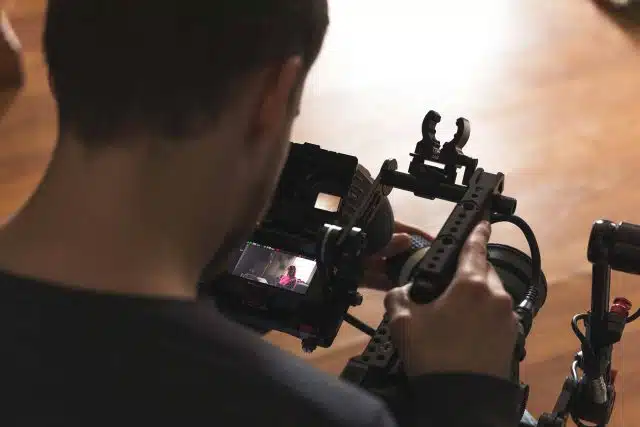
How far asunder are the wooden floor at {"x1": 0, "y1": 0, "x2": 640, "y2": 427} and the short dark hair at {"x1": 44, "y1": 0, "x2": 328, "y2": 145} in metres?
1.04

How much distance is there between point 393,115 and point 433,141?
1.18 metres

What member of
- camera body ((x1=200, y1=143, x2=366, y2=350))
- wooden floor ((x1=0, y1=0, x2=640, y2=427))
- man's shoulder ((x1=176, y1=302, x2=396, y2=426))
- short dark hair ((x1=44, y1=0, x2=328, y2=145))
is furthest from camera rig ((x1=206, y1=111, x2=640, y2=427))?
wooden floor ((x1=0, y1=0, x2=640, y2=427))

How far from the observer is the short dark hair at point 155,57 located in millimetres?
593

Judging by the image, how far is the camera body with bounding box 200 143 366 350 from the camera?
90cm

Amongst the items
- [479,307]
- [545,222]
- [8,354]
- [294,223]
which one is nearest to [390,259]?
[294,223]

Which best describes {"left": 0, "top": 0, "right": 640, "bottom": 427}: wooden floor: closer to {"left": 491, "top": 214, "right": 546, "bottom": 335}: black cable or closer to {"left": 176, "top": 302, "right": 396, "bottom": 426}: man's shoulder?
{"left": 491, "top": 214, "right": 546, "bottom": 335}: black cable

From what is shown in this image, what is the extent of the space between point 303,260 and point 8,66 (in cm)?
156

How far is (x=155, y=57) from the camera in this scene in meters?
0.60

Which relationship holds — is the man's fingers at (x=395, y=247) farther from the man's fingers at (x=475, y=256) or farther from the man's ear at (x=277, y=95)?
the man's ear at (x=277, y=95)

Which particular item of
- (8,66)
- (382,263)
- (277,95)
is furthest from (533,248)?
(8,66)

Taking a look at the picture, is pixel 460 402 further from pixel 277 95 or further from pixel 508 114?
pixel 508 114

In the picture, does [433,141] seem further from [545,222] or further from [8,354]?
[545,222]

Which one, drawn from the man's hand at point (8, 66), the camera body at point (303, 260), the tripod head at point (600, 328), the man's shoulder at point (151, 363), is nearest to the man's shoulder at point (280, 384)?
the man's shoulder at point (151, 363)

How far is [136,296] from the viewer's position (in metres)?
0.58
